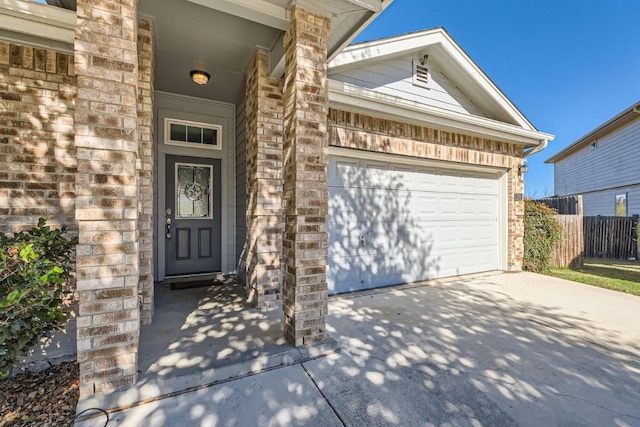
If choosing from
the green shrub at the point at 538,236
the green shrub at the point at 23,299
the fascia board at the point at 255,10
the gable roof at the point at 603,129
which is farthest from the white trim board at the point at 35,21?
the gable roof at the point at 603,129

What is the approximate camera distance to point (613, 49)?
63.7 ft

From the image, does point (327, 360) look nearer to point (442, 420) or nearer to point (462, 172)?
point (442, 420)

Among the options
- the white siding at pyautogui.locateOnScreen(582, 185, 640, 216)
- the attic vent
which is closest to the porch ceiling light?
the attic vent

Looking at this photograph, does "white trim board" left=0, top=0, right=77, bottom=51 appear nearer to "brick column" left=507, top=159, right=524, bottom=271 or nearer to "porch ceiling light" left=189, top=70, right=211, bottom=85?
"porch ceiling light" left=189, top=70, right=211, bottom=85

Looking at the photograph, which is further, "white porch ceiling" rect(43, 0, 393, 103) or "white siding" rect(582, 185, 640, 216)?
"white siding" rect(582, 185, 640, 216)

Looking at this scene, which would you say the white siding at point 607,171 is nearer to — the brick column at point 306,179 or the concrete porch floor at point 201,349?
the brick column at point 306,179

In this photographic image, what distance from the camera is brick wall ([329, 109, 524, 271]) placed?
4273mm

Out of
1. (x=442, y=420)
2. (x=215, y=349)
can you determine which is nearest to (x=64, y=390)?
(x=215, y=349)

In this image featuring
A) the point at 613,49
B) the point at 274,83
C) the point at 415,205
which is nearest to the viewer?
the point at 274,83

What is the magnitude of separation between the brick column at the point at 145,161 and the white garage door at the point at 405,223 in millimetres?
2341

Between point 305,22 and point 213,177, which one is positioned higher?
point 305,22

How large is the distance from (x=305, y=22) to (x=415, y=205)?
3462 millimetres

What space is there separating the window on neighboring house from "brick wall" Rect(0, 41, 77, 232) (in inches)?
636

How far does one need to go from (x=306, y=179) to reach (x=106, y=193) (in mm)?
1454
